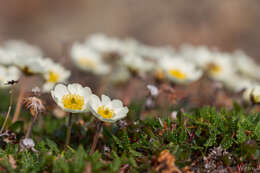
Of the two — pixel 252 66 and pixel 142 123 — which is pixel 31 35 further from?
pixel 142 123

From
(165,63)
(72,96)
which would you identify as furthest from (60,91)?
(165,63)

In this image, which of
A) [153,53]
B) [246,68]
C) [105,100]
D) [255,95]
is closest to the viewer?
[105,100]

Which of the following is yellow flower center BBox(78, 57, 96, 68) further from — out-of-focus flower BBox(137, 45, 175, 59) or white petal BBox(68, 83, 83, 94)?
white petal BBox(68, 83, 83, 94)

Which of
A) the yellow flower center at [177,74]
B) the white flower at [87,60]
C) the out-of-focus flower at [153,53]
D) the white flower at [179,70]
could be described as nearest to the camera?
the white flower at [179,70]

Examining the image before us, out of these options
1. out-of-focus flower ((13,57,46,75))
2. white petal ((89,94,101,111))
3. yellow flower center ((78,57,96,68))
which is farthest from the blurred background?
white petal ((89,94,101,111))

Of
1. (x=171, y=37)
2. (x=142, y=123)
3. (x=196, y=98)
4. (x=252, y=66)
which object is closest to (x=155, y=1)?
(x=171, y=37)

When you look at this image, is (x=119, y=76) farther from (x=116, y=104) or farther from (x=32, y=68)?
(x=116, y=104)

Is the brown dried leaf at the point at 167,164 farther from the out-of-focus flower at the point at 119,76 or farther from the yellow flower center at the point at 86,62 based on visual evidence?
Answer: the out-of-focus flower at the point at 119,76

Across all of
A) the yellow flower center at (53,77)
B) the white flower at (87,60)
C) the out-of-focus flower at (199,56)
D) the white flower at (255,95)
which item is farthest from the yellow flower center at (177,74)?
the yellow flower center at (53,77)
